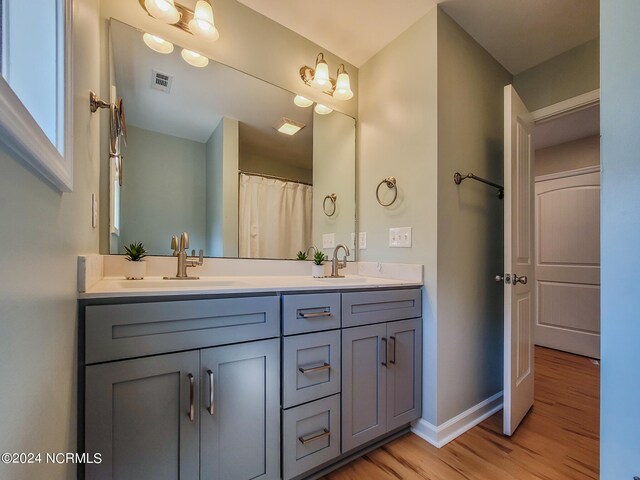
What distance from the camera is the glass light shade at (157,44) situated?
54.4 inches

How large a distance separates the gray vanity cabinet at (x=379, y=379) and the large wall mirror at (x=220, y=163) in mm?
719

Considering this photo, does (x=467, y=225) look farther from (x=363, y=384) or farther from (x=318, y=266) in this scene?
(x=363, y=384)

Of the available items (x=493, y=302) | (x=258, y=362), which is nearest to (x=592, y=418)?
(x=493, y=302)

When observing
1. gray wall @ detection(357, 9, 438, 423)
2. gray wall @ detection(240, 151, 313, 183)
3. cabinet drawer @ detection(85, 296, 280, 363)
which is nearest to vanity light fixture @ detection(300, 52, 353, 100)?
gray wall @ detection(357, 9, 438, 423)

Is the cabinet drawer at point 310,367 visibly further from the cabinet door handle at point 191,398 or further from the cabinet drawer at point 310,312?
the cabinet door handle at point 191,398

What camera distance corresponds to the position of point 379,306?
146 centimetres

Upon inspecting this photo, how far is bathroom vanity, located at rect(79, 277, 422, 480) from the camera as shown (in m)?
0.85

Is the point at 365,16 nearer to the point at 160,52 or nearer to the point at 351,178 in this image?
the point at 351,178

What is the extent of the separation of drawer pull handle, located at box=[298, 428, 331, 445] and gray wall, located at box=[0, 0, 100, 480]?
30.5 inches

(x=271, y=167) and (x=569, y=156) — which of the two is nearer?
(x=271, y=167)

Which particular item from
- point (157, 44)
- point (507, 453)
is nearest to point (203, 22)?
point (157, 44)

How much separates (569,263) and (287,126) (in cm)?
336

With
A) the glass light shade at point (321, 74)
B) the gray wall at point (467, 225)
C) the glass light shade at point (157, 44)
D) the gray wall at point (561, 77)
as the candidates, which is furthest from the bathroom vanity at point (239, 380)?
the gray wall at point (561, 77)

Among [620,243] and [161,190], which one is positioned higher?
[161,190]
